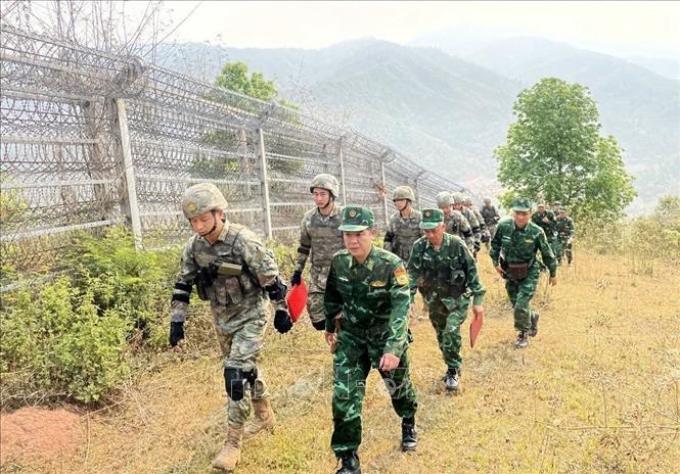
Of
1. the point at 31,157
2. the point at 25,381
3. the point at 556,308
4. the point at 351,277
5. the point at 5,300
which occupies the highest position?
the point at 31,157

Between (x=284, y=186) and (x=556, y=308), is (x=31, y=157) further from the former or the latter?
(x=556, y=308)

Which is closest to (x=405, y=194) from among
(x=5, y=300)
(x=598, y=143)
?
(x=5, y=300)

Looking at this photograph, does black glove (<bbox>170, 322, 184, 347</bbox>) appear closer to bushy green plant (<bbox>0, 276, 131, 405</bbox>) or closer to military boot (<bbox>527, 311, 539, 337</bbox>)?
bushy green plant (<bbox>0, 276, 131, 405</bbox>)

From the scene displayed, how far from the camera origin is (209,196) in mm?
3584

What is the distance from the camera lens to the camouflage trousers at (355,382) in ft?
11.3

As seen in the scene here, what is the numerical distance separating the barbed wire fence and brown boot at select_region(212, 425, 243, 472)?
2.72 metres

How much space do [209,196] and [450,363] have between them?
2.86m

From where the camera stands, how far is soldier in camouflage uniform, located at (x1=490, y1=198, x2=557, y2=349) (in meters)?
6.23

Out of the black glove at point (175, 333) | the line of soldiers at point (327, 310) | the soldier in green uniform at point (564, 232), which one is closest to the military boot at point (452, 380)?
the line of soldiers at point (327, 310)

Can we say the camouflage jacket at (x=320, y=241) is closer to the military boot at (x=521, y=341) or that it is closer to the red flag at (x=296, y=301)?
the red flag at (x=296, y=301)

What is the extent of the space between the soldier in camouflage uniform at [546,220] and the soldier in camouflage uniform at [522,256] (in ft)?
14.8

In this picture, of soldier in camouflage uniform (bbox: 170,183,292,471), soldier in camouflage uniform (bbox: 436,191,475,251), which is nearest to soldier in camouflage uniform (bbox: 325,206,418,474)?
soldier in camouflage uniform (bbox: 170,183,292,471)

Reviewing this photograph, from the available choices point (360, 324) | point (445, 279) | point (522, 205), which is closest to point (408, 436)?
point (360, 324)

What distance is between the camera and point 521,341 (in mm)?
6391
